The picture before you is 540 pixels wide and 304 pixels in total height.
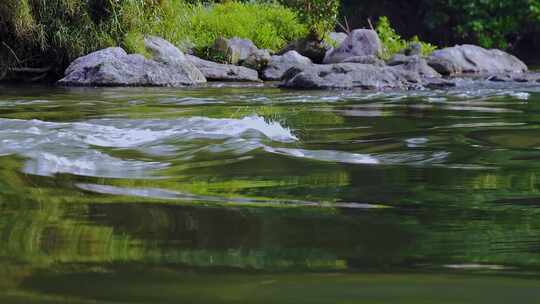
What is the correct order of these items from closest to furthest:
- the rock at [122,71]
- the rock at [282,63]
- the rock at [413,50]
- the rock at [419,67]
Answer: the rock at [122,71] → the rock at [419,67] → the rock at [282,63] → the rock at [413,50]

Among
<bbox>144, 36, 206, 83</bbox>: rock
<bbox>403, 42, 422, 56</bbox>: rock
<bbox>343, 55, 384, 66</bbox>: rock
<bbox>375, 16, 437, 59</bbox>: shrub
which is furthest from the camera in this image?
<bbox>375, 16, 437, 59</bbox>: shrub

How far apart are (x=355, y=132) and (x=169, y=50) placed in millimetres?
7305

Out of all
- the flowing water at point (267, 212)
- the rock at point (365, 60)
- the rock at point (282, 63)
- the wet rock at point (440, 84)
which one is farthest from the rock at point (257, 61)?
the flowing water at point (267, 212)

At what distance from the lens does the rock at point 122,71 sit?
10.0 metres

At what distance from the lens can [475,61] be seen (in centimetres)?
1408

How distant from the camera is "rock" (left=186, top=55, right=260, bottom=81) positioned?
11.4 m

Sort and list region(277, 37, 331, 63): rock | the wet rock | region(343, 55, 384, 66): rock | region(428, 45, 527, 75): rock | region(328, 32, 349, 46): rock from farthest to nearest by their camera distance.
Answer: region(328, 32, 349, 46): rock → region(277, 37, 331, 63): rock → region(428, 45, 527, 75): rock → region(343, 55, 384, 66): rock → the wet rock

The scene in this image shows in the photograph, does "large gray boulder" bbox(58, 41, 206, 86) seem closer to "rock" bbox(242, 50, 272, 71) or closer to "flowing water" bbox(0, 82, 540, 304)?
"rock" bbox(242, 50, 272, 71)

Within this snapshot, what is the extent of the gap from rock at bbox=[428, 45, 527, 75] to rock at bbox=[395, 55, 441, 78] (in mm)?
809

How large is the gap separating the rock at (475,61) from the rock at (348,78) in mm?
3324

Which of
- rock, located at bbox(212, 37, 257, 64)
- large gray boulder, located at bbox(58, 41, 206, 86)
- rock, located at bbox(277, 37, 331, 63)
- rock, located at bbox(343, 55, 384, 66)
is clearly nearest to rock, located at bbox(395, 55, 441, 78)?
rock, located at bbox(343, 55, 384, 66)

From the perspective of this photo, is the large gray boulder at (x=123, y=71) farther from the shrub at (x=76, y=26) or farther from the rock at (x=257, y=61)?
the rock at (x=257, y=61)

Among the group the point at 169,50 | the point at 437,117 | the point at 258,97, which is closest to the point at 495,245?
the point at 437,117

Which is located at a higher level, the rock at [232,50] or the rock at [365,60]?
the rock at [232,50]
